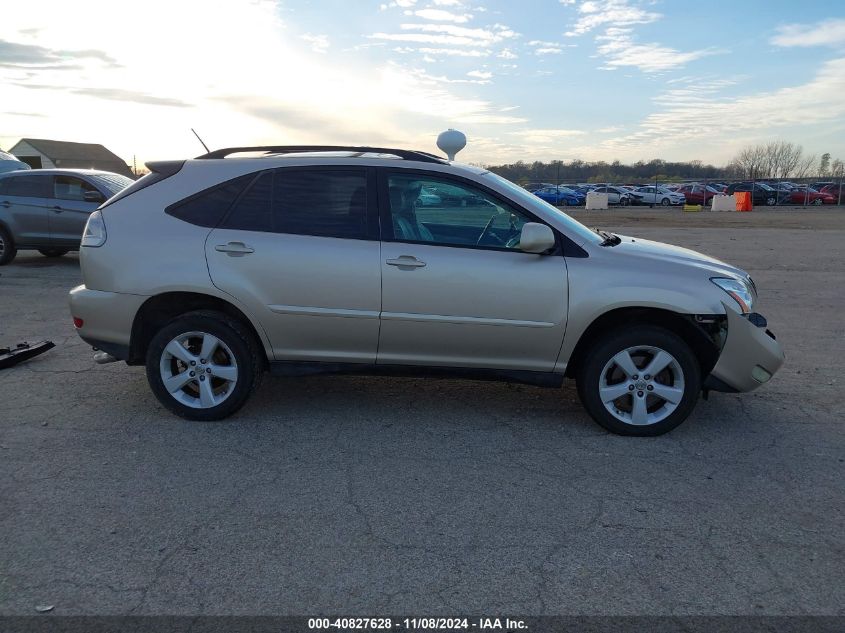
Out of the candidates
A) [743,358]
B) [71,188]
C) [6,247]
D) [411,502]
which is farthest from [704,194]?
[411,502]

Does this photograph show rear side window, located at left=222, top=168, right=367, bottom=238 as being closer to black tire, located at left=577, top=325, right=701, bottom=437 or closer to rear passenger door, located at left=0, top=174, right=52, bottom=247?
black tire, located at left=577, top=325, right=701, bottom=437

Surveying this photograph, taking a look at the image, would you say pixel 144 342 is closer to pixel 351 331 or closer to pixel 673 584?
pixel 351 331

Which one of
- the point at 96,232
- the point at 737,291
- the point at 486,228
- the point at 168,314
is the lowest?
the point at 168,314

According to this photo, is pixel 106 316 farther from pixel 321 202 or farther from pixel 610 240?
pixel 610 240

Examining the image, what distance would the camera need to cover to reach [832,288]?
10.5m

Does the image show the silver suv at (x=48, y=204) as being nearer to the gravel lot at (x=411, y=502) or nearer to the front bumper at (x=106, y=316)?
the gravel lot at (x=411, y=502)

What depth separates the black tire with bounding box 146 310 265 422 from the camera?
4703 millimetres

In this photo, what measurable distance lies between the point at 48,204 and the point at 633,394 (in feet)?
35.4

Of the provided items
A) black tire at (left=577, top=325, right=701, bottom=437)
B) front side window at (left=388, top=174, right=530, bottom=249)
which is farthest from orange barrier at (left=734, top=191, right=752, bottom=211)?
front side window at (left=388, top=174, right=530, bottom=249)

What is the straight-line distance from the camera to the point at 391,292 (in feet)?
15.1

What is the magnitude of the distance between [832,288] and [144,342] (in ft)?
32.4

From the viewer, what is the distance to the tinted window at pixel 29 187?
11.8 m

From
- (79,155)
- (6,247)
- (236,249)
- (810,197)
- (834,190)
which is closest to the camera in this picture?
(236,249)

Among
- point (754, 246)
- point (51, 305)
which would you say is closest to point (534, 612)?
point (51, 305)
